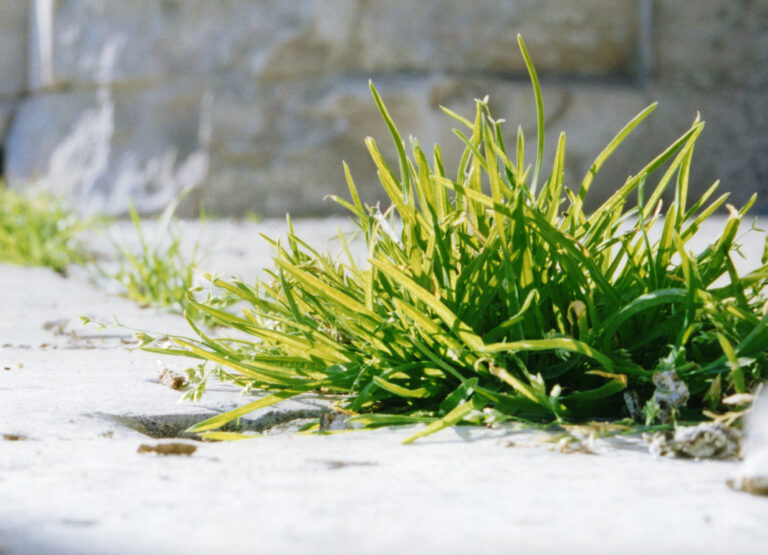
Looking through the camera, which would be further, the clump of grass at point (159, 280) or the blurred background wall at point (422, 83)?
the blurred background wall at point (422, 83)

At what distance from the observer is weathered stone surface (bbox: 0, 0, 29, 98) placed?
17.7 ft

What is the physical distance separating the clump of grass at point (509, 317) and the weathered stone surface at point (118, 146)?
10.3 ft

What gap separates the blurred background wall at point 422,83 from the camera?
4.04 m

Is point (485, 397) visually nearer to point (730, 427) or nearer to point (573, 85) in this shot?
point (730, 427)

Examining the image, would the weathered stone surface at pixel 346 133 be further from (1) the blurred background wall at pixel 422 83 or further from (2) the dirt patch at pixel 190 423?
(2) the dirt patch at pixel 190 423

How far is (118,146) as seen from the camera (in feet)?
15.1

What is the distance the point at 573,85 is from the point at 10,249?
8.14 feet

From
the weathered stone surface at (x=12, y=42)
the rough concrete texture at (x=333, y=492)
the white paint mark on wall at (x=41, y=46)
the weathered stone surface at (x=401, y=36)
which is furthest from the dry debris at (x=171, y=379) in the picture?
the weathered stone surface at (x=12, y=42)

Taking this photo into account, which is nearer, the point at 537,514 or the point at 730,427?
the point at 537,514

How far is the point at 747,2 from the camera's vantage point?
13.4 feet

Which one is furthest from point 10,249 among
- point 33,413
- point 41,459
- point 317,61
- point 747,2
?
point 747,2

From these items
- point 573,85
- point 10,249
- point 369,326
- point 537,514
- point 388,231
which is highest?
point 573,85

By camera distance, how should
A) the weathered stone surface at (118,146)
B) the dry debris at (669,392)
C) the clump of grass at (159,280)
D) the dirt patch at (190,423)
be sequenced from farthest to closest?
1. the weathered stone surface at (118,146)
2. the clump of grass at (159,280)
3. the dirt patch at (190,423)
4. the dry debris at (669,392)

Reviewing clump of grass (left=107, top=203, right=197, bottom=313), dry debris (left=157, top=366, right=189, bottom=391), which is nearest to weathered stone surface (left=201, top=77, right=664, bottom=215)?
clump of grass (left=107, top=203, right=197, bottom=313)
